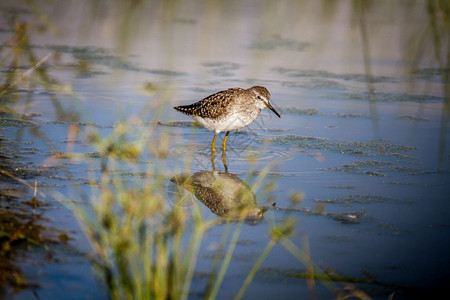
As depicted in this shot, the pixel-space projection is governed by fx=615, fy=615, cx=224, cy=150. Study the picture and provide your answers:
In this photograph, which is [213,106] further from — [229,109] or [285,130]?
[285,130]

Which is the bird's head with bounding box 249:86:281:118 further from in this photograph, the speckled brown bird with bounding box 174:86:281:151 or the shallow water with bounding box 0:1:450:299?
the shallow water with bounding box 0:1:450:299

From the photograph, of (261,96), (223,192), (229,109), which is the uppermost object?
(261,96)

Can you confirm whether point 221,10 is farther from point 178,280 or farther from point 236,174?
point 178,280

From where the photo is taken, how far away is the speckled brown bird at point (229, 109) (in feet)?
22.9

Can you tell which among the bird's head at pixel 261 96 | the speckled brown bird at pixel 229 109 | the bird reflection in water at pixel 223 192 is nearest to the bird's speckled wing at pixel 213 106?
the speckled brown bird at pixel 229 109

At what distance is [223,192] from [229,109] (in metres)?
1.72

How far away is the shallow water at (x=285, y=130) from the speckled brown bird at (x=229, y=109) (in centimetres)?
29

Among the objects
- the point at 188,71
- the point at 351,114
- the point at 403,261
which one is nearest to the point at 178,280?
the point at 403,261

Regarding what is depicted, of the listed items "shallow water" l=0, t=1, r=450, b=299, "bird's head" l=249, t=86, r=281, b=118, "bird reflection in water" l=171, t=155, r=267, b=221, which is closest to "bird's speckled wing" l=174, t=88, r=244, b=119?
"bird's head" l=249, t=86, r=281, b=118

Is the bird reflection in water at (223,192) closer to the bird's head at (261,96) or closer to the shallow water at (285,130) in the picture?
the shallow water at (285,130)

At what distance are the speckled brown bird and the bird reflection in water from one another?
2.99ft

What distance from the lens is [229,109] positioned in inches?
275

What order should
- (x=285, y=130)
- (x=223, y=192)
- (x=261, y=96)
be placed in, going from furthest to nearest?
(x=285, y=130), (x=261, y=96), (x=223, y=192)

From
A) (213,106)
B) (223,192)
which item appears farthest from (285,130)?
(223,192)
